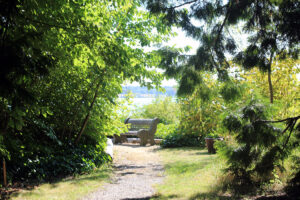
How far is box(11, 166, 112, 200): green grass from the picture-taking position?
4.27 m

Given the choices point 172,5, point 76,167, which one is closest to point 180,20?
point 172,5

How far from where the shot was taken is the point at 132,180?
5.82m

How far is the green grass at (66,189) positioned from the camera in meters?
4.27

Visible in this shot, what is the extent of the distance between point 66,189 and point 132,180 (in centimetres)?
156

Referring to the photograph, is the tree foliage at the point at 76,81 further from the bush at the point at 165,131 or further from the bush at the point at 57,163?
the bush at the point at 165,131

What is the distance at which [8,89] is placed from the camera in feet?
6.59

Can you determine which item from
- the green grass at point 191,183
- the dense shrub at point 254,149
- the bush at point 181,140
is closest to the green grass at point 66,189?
the green grass at point 191,183

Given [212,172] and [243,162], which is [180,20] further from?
[212,172]

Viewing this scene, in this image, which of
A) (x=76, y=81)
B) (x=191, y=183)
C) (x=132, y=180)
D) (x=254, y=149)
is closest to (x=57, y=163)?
(x=132, y=180)

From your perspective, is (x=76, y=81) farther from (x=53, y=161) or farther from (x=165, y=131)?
(x=165, y=131)

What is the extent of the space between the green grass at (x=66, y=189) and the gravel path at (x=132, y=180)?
0.21m

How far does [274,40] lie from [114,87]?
13.3 feet

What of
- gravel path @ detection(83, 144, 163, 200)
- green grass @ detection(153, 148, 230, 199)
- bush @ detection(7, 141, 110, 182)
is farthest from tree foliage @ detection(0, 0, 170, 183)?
green grass @ detection(153, 148, 230, 199)

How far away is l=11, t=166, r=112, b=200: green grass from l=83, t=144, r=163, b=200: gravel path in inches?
8.3
